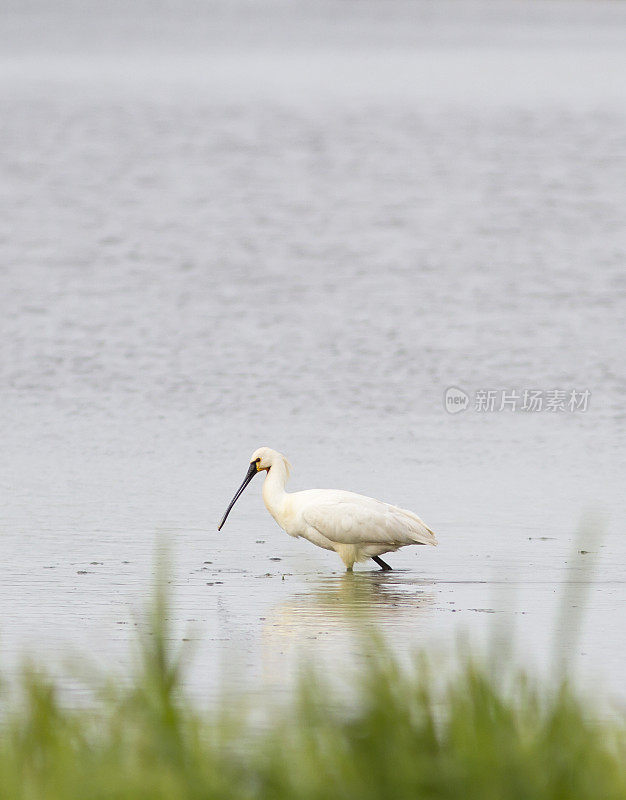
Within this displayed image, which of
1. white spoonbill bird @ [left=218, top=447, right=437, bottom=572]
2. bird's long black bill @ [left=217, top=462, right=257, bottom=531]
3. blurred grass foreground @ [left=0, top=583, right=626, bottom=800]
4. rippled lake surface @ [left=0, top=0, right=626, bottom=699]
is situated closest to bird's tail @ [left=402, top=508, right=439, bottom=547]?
white spoonbill bird @ [left=218, top=447, right=437, bottom=572]

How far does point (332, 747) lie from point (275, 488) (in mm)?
7489

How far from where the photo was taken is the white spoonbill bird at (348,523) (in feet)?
38.5

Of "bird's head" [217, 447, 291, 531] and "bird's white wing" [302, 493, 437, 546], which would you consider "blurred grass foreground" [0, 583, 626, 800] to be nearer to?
"bird's white wing" [302, 493, 437, 546]

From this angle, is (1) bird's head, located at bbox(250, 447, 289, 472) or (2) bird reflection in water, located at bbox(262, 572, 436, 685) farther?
(1) bird's head, located at bbox(250, 447, 289, 472)

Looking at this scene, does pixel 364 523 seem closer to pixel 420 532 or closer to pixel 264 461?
pixel 420 532

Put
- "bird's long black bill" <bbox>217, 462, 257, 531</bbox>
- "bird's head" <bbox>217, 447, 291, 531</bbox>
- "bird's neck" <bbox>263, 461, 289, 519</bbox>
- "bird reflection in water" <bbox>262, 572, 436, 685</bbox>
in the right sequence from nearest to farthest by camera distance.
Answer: "bird reflection in water" <bbox>262, 572, 436, 685</bbox>, "bird's neck" <bbox>263, 461, 289, 519</bbox>, "bird's long black bill" <bbox>217, 462, 257, 531</bbox>, "bird's head" <bbox>217, 447, 291, 531</bbox>

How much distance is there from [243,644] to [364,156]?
3314 centimetres

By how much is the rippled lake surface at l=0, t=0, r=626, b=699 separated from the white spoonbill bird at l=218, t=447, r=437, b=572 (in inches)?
7.1
